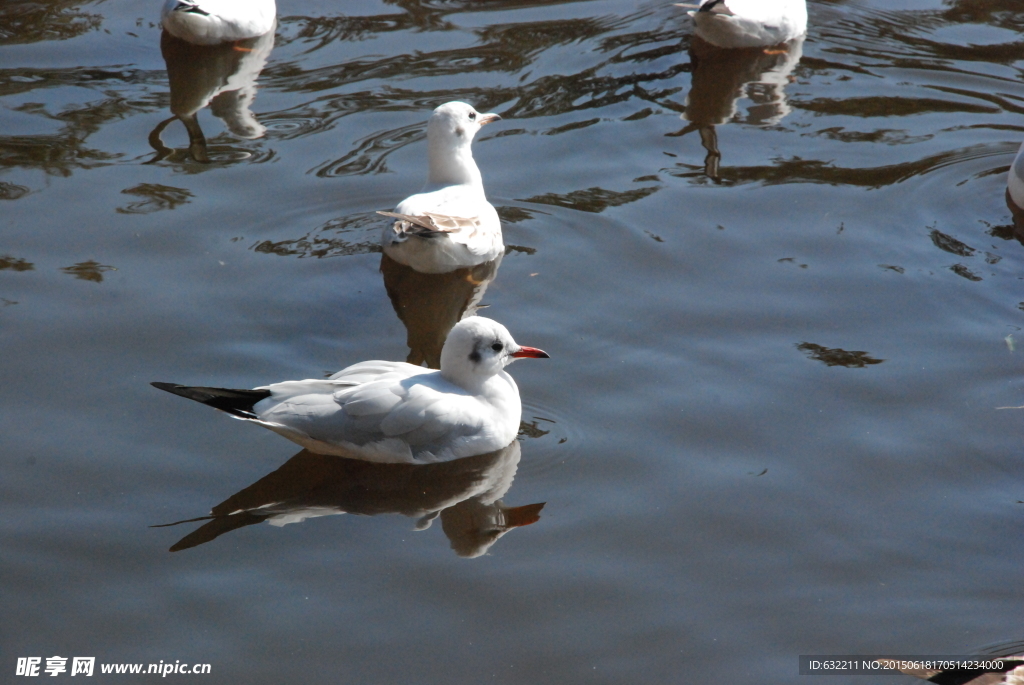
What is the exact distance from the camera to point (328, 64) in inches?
374

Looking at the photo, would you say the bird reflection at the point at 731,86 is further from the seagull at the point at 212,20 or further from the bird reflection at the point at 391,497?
the seagull at the point at 212,20

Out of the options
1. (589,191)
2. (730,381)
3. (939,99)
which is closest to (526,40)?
(589,191)

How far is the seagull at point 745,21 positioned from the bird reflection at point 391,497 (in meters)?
5.82

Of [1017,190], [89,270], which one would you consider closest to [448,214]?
[89,270]

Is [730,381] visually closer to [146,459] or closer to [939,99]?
[146,459]

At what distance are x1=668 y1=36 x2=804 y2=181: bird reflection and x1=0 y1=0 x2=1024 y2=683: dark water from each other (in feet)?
0.17

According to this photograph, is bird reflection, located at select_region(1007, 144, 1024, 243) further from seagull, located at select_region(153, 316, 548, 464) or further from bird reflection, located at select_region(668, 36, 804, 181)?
seagull, located at select_region(153, 316, 548, 464)

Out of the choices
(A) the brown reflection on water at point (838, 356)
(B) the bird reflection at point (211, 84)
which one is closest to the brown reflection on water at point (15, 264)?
(B) the bird reflection at point (211, 84)

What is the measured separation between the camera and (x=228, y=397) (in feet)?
16.3

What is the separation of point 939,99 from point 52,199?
23.2 ft

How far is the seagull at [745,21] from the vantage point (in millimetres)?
9625

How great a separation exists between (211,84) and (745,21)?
4.81 meters

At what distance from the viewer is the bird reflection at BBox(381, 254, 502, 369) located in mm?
6188

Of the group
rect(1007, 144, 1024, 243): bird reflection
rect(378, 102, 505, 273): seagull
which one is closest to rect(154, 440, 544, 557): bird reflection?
rect(378, 102, 505, 273): seagull
